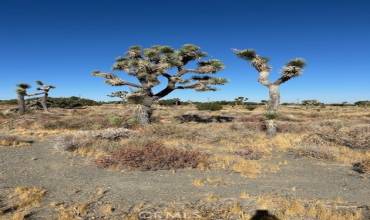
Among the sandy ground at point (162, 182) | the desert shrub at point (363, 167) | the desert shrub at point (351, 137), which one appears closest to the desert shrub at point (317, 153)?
the sandy ground at point (162, 182)

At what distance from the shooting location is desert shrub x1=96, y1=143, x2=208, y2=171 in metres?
11.7

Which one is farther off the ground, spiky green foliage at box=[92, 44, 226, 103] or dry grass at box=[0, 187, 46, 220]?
spiky green foliage at box=[92, 44, 226, 103]

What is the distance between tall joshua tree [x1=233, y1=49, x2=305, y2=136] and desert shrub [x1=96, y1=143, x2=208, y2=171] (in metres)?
9.81

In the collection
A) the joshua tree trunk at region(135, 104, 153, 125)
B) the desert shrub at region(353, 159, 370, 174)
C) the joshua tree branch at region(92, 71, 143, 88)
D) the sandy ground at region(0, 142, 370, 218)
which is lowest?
the sandy ground at region(0, 142, 370, 218)

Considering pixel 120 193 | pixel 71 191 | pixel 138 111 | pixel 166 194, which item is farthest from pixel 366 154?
pixel 138 111

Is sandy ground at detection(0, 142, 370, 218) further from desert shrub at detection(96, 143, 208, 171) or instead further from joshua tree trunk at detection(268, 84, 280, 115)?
joshua tree trunk at detection(268, 84, 280, 115)

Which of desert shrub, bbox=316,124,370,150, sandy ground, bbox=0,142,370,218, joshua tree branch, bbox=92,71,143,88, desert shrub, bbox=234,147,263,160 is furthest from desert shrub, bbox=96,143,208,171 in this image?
joshua tree branch, bbox=92,71,143,88

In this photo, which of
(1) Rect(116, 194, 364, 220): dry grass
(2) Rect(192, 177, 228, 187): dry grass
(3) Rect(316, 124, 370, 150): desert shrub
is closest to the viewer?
(1) Rect(116, 194, 364, 220): dry grass

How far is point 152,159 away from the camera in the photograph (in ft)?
39.5

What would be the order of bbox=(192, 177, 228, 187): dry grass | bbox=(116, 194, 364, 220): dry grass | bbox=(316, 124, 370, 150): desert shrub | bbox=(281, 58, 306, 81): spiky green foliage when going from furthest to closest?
bbox=(281, 58, 306, 81): spiky green foliage
bbox=(316, 124, 370, 150): desert shrub
bbox=(192, 177, 228, 187): dry grass
bbox=(116, 194, 364, 220): dry grass

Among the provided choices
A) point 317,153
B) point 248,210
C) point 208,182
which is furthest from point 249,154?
point 248,210

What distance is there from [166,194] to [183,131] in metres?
10.8

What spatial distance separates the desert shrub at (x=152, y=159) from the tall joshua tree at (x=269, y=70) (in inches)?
386

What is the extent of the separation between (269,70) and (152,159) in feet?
43.8
